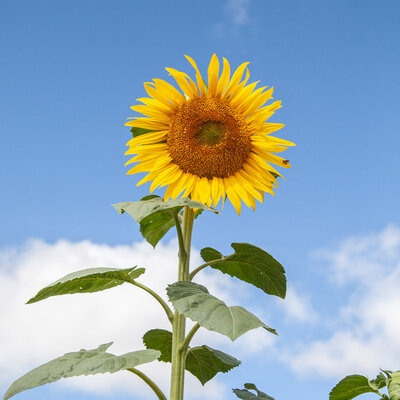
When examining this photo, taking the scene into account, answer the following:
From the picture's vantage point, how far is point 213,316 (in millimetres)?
2287

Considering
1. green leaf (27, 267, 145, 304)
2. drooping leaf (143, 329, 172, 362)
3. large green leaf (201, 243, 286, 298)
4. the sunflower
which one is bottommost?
drooping leaf (143, 329, 172, 362)

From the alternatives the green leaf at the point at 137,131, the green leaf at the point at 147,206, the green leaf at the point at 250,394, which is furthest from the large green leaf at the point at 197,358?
the green leaf at the point at 137,131

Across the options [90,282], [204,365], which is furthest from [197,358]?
[90,282]

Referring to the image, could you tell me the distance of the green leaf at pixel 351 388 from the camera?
3.04 m

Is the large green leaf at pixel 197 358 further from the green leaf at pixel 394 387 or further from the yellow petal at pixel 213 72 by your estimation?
the yellow petal at pixel 213 72

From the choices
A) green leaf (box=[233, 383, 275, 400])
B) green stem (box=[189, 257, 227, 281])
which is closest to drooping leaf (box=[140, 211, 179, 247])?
green stem (box=[189, 257, 227, 281])

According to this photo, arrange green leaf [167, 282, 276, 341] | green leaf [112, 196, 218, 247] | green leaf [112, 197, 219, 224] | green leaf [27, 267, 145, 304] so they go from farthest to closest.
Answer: green leaf [27, 267, 145, 304] → green leaf [112, 196, 218, 247] → green leaf [112, 197, 219, 224] → green leaf [167, 282, 276, 341]

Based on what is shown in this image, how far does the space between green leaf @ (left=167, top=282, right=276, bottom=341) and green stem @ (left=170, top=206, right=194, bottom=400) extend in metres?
0.29

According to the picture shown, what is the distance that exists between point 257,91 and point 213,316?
1350 millimetres

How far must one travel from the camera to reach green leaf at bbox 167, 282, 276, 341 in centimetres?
221

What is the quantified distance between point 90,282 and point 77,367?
67cm

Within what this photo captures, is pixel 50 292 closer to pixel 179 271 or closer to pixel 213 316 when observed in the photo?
pixel 179 271

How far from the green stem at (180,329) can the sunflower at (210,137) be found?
261 mm

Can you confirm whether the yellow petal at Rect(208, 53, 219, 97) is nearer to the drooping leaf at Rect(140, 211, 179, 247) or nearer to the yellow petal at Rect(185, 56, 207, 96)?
the yellow petal at Rect(185, 56, 207, 96)
